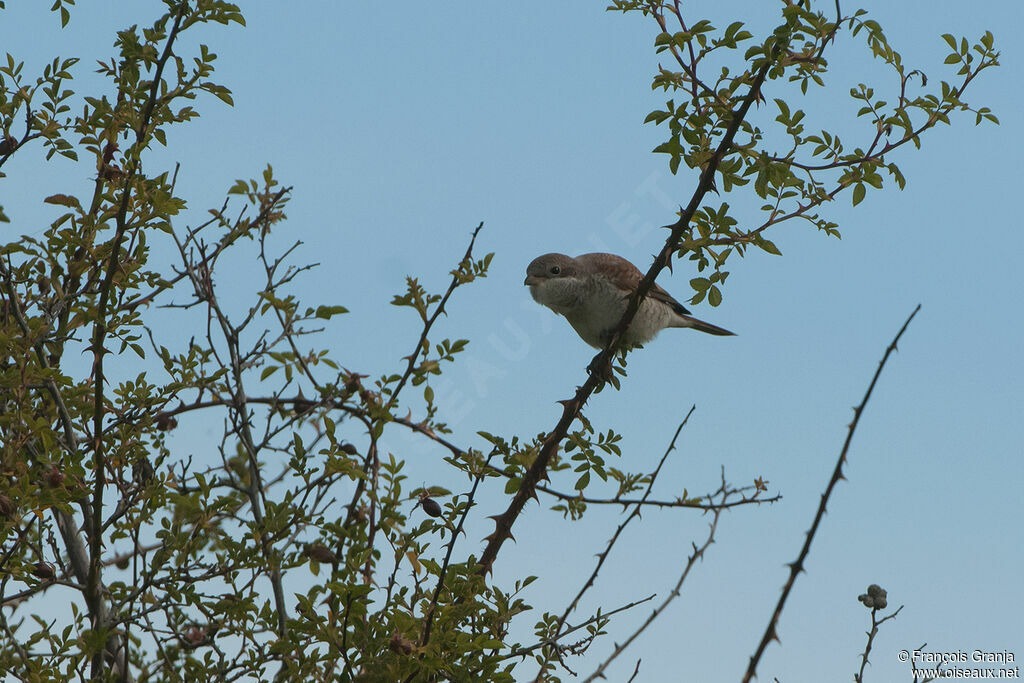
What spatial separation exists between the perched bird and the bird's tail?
42cm

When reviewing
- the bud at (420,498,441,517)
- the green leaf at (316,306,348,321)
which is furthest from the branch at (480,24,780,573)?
the green leaf at (316,306,348,321)

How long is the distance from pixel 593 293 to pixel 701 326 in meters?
1.39

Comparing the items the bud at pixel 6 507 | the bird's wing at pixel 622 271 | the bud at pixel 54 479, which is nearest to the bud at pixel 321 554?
the bud at pixel 54 479

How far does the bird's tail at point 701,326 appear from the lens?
696 centimetres

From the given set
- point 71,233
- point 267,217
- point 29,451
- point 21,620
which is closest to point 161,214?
point 71,233

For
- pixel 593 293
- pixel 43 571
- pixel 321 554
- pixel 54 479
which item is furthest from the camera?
pixel 593 293

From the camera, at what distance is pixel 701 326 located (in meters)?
7.20

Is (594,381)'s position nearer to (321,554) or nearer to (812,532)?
(321,554)

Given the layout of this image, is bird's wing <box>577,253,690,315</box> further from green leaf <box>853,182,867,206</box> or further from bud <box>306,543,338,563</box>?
bud <box>306,543,338,563</box>

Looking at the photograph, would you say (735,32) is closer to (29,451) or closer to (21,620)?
(29,451)

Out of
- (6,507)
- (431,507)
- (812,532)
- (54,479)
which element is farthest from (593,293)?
(812,532)

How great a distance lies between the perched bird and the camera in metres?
6.06

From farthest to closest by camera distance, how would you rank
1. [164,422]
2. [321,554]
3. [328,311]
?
[164,422]
[321,554]
[328,311]

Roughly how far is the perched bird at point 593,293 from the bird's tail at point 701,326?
0.42m
